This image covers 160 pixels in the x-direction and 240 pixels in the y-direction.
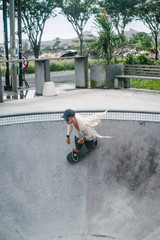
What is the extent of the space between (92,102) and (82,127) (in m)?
3.88

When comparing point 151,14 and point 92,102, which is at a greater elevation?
point 151,14

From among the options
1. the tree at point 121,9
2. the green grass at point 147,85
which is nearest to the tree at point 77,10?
the tree at point 121,9

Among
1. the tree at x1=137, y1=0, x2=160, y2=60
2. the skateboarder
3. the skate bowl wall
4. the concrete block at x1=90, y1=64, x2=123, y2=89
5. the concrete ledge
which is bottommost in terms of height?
the skate bowl wall

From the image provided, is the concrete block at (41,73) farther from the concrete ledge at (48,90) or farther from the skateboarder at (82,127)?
the skateboarder at (82,127)

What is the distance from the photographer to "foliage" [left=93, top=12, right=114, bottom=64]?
1147 cm

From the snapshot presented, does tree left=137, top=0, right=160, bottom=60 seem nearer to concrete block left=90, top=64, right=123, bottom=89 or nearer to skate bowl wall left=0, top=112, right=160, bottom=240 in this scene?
concrete block left=90, top=64, right=123, bottom=89

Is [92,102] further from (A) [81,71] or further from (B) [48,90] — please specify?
(A) [81,71]

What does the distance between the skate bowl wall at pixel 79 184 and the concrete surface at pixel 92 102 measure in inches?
78.7

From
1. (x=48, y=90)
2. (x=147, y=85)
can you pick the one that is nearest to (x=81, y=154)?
(x=48, y=90)

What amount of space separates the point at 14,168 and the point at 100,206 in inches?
64.9

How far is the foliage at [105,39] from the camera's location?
37.6 ft

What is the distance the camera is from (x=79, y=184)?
524 cm

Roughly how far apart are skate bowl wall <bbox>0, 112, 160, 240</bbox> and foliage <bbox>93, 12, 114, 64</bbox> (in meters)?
5.72

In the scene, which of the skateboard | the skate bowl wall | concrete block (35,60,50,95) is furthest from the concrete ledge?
the skateboard
